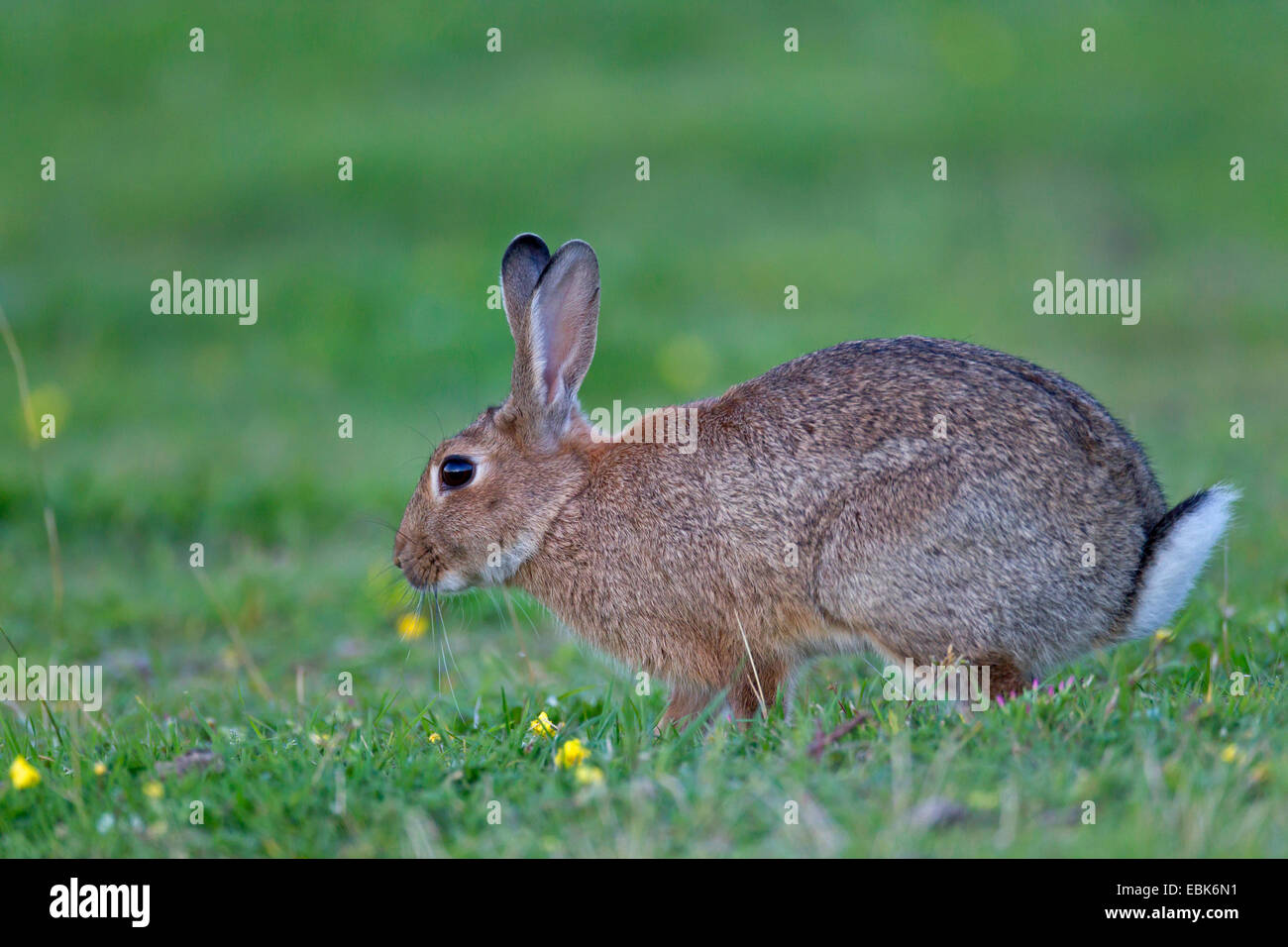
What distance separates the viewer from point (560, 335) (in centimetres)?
604

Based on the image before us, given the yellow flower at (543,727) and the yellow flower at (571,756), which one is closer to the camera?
the yellow flower at (571,756)

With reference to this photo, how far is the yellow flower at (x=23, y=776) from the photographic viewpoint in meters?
4.30

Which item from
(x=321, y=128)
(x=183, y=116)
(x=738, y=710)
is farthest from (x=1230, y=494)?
(x=183, y=116)

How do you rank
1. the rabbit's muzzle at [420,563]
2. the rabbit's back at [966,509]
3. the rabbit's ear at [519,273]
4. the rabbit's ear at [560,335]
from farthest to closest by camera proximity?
1. the rabbit's muzzle at [420,563]
2. the rabbit's ear at [519,273]
3. the rabbit's ear at [560,335]
4. the rabbit's back at [966,509]

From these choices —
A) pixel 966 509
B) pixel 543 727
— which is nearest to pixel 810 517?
pixel 966 509

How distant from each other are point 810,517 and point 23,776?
2774mm

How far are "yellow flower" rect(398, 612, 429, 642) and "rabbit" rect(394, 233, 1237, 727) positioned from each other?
45.7 inches

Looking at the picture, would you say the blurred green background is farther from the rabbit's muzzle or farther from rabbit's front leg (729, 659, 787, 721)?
rabbit's front leg (729, 659, 787, 721)

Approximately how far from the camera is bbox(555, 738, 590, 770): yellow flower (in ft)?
14.4

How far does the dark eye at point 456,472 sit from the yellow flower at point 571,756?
1.94m

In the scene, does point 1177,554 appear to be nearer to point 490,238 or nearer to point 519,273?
point 519,273

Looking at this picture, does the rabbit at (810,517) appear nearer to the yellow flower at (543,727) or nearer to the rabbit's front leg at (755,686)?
the rabbit's front leg at (755,686)

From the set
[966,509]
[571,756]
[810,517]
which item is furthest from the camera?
[810,517]

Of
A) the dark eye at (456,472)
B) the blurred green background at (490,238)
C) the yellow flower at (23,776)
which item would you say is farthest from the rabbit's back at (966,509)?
the yellow flower at (23,776)
